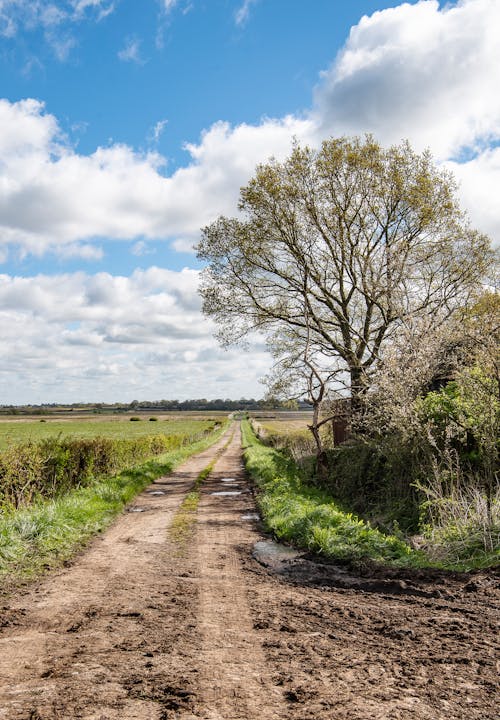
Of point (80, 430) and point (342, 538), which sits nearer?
point (342, 538)

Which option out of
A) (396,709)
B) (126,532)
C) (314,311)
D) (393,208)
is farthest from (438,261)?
(396,709)

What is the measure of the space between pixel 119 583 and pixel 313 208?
17862 mm

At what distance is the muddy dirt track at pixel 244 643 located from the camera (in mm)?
3787

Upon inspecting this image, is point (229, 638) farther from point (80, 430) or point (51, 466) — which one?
point (80, 430)

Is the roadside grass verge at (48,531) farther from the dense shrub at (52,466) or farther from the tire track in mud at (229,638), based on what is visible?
the tire track in mud at (229,638)

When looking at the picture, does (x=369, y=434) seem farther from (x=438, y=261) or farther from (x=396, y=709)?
(x=396, y=709)

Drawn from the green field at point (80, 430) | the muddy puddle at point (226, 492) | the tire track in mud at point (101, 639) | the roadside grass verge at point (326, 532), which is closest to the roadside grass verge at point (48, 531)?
the tire track in mud at point (101, 639)

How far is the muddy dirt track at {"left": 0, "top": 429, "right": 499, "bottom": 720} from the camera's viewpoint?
3.79m

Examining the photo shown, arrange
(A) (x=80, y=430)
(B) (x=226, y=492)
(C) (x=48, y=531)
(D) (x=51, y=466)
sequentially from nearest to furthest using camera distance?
(C) (x=48, y=531)
(D) (x=51, y=466)
(B) (x=226, y=492)
(A) (x=80, y=430)

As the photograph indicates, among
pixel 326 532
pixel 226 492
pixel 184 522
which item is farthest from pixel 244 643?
pixel 226 492

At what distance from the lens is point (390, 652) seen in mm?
A: 4680

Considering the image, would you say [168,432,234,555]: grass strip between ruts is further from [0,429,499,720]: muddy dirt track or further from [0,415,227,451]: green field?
[0,415,227,451]: green field

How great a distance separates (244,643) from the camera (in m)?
4.95

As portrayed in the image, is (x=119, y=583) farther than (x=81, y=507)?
No
